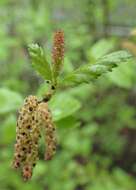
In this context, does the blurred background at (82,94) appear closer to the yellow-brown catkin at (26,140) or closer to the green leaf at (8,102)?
the green leaf at (8,102)

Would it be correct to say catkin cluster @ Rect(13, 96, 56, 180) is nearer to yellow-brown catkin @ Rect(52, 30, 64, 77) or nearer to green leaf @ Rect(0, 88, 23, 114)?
yellow-brown catkin @ Rect(52, 30, 64, 77)

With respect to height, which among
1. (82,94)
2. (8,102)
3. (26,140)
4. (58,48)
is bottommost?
(82,94)

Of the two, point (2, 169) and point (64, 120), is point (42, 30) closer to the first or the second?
point (2, 169)

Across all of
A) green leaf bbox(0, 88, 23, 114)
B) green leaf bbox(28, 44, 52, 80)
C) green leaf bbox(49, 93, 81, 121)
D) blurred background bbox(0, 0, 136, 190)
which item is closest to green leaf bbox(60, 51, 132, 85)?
green leaf bbox(28, 44, 52, 80)

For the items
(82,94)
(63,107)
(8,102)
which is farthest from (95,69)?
(82,94)

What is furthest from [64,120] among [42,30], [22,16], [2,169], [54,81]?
[22,16]

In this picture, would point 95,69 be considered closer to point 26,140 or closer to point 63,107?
point 26,140
